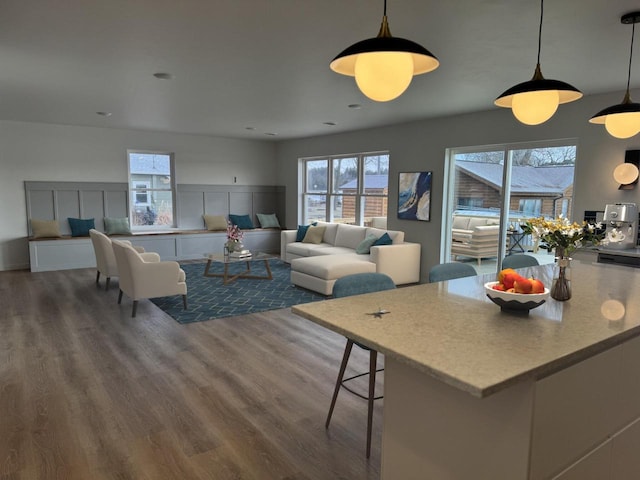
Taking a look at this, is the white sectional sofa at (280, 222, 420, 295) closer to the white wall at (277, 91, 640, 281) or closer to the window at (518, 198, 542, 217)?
the white wall at (277, 91, 640, 281)

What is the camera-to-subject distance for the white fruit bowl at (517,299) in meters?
1.89

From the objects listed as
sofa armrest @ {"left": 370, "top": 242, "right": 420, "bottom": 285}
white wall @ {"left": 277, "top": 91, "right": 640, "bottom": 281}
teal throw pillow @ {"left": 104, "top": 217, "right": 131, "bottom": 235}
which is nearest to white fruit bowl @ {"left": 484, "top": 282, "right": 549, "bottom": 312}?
white wall @ {"left": 277, "top": 91, "right": 640, "bottom": 281}

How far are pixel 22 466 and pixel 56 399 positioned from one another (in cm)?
79

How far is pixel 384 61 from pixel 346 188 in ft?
22.4

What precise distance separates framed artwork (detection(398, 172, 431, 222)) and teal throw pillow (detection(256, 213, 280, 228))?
3.65m

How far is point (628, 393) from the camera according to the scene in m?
1.85

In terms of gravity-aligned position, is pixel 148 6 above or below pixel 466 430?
above

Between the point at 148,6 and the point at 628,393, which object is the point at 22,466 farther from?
the point at 628,393

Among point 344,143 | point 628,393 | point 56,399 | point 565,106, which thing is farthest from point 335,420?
point 344,143

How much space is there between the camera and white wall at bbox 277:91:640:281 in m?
4.65

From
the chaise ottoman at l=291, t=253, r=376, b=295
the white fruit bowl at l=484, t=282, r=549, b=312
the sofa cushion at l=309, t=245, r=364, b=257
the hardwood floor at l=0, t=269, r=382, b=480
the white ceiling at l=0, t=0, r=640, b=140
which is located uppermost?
the white ceiling at l=0, t=0, r=640, b=140

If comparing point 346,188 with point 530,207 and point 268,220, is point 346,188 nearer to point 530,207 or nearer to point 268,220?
point 268,220

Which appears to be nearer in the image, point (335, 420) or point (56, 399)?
point (335, 420)

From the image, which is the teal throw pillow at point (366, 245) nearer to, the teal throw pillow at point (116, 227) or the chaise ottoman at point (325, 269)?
the chaise ottoman at point (325, 269)
